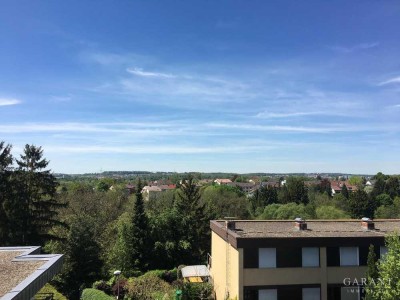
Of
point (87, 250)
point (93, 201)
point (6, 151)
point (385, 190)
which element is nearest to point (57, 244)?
point (87, 250)

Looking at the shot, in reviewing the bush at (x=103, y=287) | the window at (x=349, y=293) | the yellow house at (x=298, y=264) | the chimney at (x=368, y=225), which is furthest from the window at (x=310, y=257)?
the bush at (x=103, y=287)

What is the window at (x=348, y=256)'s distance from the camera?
23.5 meters

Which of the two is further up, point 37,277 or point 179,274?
point 37,277

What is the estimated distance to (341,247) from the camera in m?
23.5

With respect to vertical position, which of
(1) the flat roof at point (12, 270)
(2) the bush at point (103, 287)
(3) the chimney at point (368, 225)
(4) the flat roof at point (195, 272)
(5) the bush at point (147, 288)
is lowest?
(2) the bush at point (103, 287)

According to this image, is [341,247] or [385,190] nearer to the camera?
[341,247]

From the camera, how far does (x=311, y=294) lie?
23094 mm

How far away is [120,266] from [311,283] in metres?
19.6

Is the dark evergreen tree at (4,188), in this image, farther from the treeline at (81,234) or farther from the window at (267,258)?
the window at (267,258)

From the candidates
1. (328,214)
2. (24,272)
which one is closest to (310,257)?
(24,272)

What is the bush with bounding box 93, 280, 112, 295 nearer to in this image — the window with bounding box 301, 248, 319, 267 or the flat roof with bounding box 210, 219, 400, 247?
the flat roof with bounding box 210, 219, 400, 247

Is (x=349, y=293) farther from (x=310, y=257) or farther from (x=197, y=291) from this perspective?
(x=197, y=291)

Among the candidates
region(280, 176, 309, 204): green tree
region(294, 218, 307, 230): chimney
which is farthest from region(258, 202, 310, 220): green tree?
region(294, 218, 307, 230): chimney

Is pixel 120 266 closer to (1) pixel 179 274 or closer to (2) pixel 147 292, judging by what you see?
(1) pixel 179 274
